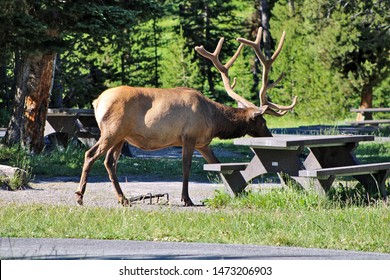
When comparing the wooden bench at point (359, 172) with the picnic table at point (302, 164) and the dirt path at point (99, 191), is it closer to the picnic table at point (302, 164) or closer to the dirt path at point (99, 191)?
the picnic table at point (302, 164)

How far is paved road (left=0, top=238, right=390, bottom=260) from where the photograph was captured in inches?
375

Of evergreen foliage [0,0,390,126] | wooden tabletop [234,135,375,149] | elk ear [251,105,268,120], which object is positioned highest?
elk ear [251,105,268,120]

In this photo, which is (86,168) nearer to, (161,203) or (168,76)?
(161,203)

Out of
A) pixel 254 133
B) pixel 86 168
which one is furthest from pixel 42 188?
pixel 254 133

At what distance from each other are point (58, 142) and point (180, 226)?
11234 millimetres

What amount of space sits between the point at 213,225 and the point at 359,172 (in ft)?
11.1

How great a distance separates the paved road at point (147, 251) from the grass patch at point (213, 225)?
14.3 inches

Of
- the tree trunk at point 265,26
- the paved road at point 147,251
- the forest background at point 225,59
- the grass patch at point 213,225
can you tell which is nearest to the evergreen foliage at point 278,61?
the forest background at point 225,59

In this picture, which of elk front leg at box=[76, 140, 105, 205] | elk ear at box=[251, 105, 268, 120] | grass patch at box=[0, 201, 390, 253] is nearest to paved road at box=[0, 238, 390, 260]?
grass patch at box=[0, 201, 390, 253]

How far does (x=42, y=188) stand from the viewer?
16453 millimetres

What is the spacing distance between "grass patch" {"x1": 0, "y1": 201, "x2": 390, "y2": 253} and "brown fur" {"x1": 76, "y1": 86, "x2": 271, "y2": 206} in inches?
65.5

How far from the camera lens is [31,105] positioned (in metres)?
21.2

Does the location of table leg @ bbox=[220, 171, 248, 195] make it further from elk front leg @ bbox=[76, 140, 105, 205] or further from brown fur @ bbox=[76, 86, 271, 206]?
elk front leg @ bbox=[76, 140, 105, 205]

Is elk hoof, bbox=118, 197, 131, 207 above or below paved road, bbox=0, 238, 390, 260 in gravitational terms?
below
